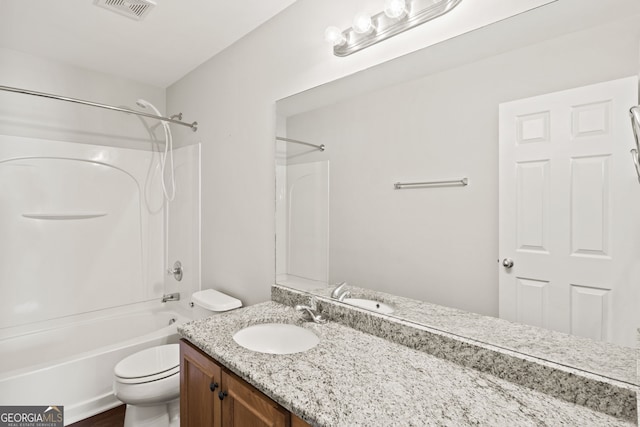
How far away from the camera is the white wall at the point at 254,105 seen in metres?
1.43

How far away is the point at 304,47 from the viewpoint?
5.56 ft

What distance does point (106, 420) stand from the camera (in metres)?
2.07

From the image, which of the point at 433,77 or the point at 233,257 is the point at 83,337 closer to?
the point at 233,257

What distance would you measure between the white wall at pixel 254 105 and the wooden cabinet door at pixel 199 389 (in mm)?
618

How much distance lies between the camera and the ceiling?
5.81 ft

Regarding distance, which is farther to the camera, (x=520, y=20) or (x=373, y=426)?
(x=520, y=20)

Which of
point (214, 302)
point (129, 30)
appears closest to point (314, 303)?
point (214, 302)

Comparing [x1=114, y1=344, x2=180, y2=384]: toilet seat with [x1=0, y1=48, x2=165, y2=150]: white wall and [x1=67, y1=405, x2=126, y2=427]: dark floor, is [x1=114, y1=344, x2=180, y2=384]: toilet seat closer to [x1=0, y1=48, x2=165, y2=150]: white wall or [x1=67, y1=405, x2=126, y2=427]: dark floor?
[x1=67, y1=405, x2=126, y2=427]: dark floor

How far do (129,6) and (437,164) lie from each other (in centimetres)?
183

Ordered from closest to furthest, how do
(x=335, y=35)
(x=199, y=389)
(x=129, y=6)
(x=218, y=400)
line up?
(x=218, y=400) < (x=199, y=389) < (x=335, y=35) < (x=129, y=6)

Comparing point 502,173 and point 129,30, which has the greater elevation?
point 129,30

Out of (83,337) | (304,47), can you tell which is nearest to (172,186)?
(83,337)

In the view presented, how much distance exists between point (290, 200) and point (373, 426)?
4.00 feet

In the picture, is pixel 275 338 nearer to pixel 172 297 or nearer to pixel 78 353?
pixel 172 297
